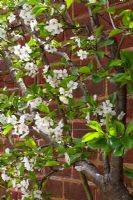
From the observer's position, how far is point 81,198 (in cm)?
155

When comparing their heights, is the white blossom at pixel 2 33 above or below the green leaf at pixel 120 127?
above

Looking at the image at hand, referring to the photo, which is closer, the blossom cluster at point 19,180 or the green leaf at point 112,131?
the green leaf at point 112,131

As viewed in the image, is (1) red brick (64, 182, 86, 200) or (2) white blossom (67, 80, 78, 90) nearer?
(2) white blossom (67, 80, 78, 90)

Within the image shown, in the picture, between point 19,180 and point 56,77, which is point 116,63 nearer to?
point 56,77

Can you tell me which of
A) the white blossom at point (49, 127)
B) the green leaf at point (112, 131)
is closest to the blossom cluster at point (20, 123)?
the white blossom at point (49, 127)

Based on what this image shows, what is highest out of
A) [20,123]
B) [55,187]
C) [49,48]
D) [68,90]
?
[49,48]

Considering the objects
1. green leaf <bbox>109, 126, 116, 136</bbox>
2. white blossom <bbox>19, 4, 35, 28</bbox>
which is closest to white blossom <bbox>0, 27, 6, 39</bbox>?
white blossom <bbox>19, 4, 35, 28</bbox>

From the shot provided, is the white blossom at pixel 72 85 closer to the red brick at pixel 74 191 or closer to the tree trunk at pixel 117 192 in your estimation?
the tree trunk at pixel 117 192

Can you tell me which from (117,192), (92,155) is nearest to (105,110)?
(117,192)

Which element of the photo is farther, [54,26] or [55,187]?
[55,187]

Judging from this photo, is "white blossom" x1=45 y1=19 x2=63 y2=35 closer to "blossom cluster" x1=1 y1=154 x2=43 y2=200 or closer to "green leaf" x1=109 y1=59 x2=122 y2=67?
"green leaf" x1=109 y1=59 x2=122 y2=67

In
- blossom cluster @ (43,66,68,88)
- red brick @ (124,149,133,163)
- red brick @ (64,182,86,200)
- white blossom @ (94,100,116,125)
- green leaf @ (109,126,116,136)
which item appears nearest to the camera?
green leaf @ (109,126,116,136)

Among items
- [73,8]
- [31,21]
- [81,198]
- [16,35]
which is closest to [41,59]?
[31,21]

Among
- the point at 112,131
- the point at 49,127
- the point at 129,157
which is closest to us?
the point at 112,131
